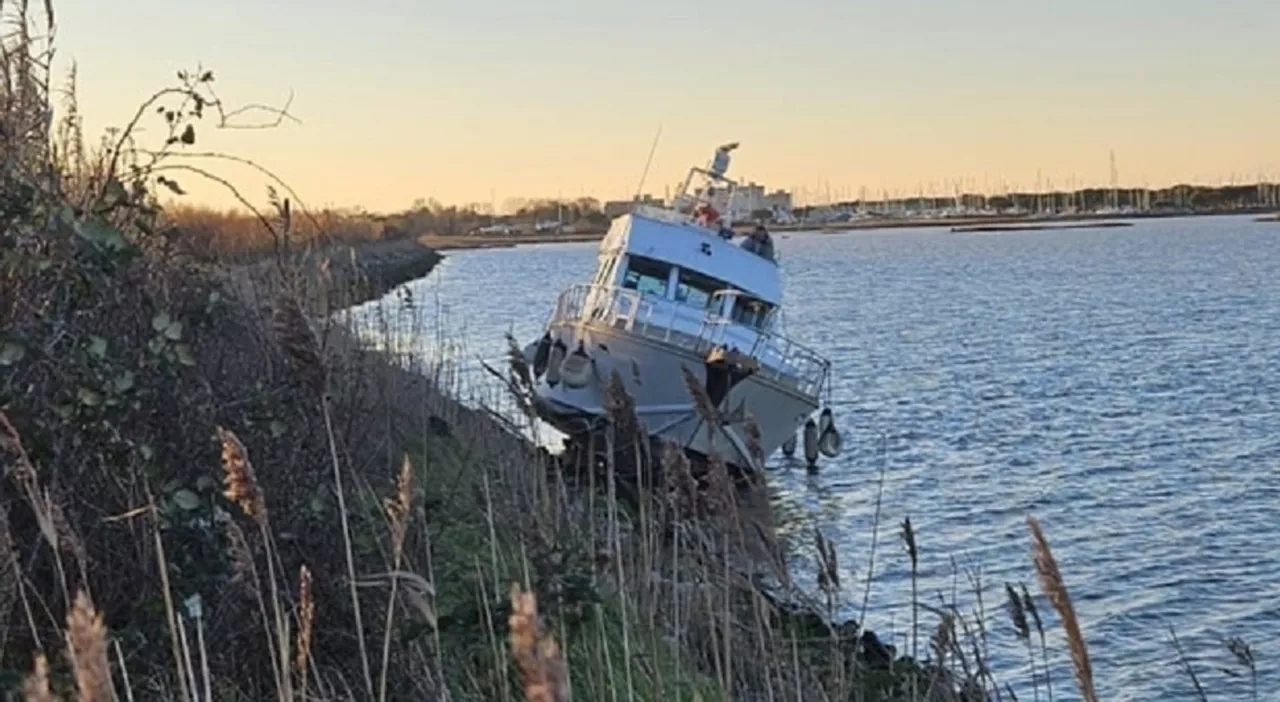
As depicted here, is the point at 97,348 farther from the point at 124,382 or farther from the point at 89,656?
the point at 89,656

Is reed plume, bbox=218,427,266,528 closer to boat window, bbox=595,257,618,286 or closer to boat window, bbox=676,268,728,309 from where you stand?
boat window, bbox=676,268,728,309

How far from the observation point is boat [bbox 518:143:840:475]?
20.9m

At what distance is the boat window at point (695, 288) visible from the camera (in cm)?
2250

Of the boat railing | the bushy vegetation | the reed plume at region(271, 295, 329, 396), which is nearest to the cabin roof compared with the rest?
the boat railing

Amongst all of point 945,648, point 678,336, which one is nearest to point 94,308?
point 945,648

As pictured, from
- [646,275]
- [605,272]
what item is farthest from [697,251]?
[605,272]

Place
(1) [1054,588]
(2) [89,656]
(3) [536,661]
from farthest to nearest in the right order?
(1) [1054,588]
(2) [89,656]
(3) [536,661]

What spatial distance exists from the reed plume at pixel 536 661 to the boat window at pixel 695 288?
69.4ft

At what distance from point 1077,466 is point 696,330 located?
6.02 meters

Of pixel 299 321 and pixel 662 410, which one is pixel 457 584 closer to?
pixel 299 321

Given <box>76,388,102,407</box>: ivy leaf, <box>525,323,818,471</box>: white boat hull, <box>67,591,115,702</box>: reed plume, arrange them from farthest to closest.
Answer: <box>525,323,818,471</box>: white boat hull < <box>76,388,102,407</box>: ivy leaf < <box>67,591,115,702</box>: reed plume

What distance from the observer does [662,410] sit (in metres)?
21.3

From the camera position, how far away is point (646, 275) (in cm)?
2269

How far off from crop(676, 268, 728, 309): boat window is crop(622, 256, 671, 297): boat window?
0.71 feet
